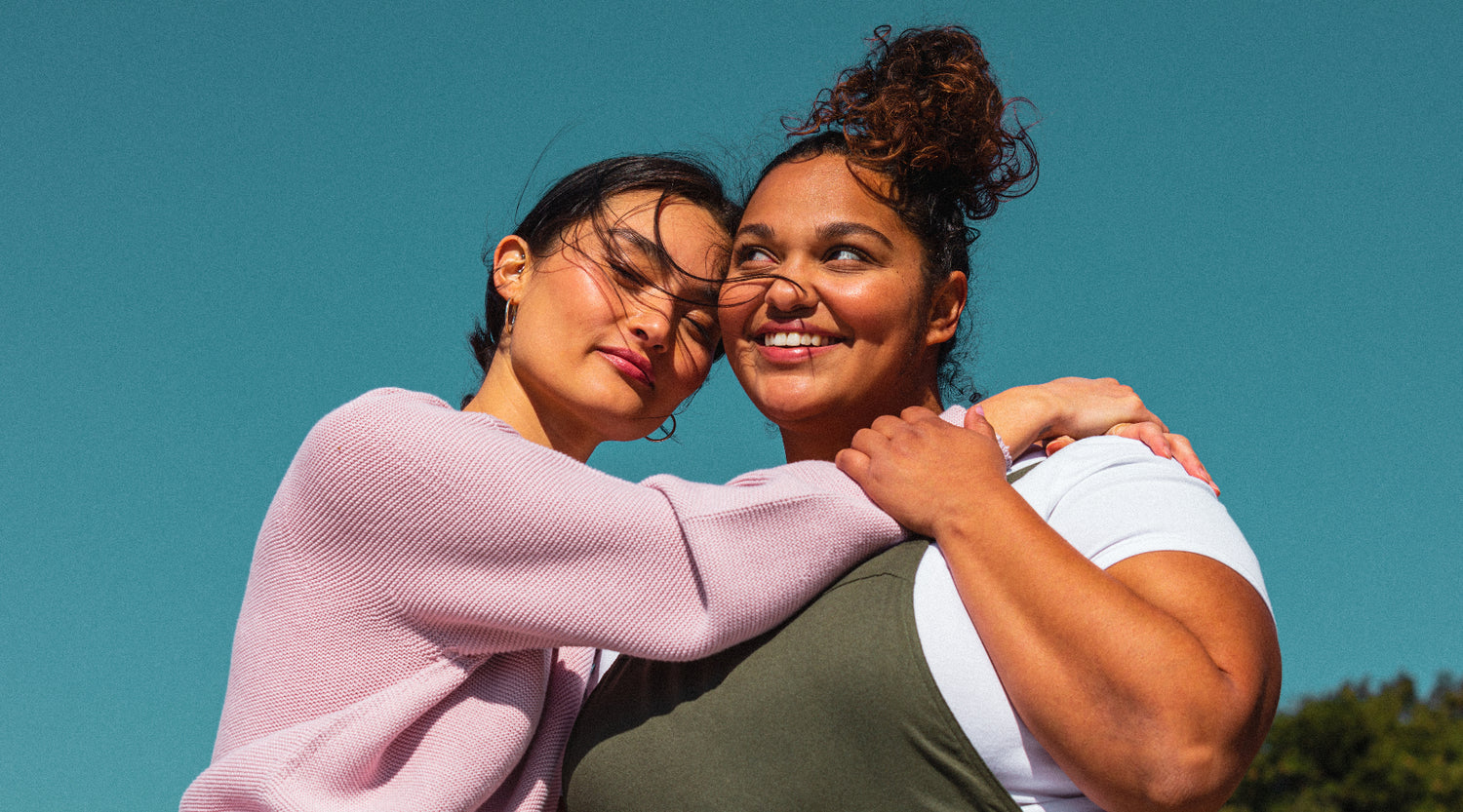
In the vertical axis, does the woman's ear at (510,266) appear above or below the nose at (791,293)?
above

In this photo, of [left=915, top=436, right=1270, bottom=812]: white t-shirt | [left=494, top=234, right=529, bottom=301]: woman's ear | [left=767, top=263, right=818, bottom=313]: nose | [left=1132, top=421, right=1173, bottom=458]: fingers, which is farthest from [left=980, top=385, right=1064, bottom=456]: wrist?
[left=494, top=234, right=529, bottom=301]: woman's ear

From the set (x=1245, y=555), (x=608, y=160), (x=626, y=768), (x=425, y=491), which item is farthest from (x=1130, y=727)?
(x=608, y=160)

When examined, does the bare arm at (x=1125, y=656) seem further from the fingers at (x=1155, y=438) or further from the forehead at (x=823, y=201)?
the forehead at (x=823, y=201)

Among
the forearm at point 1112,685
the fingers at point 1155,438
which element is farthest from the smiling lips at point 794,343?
the forearm at point 1112,685

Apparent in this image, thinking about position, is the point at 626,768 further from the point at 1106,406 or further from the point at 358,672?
the point at 1106,406

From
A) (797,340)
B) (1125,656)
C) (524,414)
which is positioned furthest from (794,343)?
(1125,656)

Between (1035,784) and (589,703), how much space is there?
1.08 metres

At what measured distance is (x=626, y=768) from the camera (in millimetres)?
2623

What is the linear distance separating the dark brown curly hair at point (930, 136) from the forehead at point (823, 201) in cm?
4

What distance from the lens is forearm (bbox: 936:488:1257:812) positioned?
215 cm

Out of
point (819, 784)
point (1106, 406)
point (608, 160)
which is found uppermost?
point (608, 160)

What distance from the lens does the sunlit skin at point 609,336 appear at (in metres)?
3.64

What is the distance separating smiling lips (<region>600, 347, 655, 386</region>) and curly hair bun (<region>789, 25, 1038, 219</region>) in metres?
0.89

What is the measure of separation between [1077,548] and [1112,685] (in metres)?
0.42
